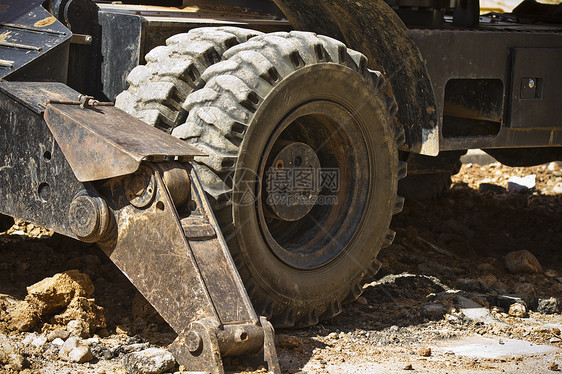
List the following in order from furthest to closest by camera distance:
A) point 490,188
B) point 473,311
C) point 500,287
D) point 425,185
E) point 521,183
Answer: point 521,183 → point 490,188 → point 425,185 → point 500,287 → point 473,311

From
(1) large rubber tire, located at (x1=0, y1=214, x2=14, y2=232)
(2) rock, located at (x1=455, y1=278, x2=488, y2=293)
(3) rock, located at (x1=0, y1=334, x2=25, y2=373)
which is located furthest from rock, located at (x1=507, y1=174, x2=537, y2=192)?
(3) rock, located at (x1=0, y1=334, x2=25, y2=373)

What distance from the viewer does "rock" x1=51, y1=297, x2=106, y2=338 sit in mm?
3799

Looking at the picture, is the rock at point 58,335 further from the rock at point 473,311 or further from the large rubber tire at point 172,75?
the rock at point 473,311

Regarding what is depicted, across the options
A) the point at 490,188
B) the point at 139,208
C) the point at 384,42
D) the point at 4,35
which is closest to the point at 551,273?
the point at 384,42

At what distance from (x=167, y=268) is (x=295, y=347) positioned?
0.83 metres

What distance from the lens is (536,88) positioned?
18.7 ft

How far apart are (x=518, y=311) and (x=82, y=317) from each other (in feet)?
8.13

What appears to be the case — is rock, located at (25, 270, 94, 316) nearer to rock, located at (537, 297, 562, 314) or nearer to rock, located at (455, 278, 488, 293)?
rock, located at (455, 278, 488, 293)

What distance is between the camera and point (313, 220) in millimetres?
4723

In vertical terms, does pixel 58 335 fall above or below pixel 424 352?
above

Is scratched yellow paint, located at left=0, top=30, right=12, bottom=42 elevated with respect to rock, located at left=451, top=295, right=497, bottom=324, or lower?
elevated

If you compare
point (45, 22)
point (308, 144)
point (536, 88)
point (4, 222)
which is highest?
point (45, 22)

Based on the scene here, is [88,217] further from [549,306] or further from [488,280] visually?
[488,280]

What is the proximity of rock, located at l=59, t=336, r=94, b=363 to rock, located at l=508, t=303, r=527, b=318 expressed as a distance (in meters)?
2.50
